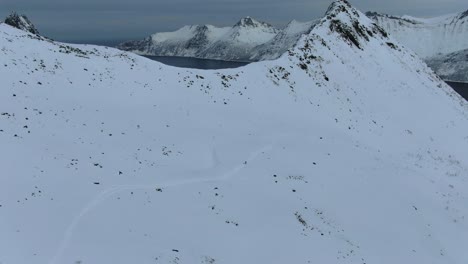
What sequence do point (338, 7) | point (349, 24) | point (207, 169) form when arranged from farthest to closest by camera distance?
point (338, 7) < point (349, 24) < point (207, 169)

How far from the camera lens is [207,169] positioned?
2633cm

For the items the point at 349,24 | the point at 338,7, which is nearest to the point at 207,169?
the point at 349,24

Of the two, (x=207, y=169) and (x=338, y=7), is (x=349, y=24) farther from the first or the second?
(x=207, y=169)

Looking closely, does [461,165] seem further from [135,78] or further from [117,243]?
[117,243]

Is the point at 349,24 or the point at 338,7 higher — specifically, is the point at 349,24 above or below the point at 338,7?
below

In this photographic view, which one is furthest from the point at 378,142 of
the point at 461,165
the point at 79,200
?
the point at 79,200

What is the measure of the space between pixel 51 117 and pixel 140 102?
8734 mm

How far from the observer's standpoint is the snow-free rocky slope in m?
17.9

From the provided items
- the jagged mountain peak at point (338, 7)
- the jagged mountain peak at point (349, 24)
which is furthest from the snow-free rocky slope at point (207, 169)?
the jagged mountain peak at point (338, 7)

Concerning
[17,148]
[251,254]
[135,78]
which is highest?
[135,78]

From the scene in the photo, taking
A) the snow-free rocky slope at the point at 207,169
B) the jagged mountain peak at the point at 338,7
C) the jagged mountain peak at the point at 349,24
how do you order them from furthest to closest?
1. the jagged mountain peak at the point at 338,7
2. the jagged mountain peak at the point at 349,24
3. the snow-free rocky slope at the point at 207,169

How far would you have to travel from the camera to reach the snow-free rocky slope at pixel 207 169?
1786 centimetres

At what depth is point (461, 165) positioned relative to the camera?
4241cm

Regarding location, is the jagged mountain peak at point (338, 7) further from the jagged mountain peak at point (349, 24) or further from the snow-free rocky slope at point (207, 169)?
the snow-free rocky slope at point (207, 169)
